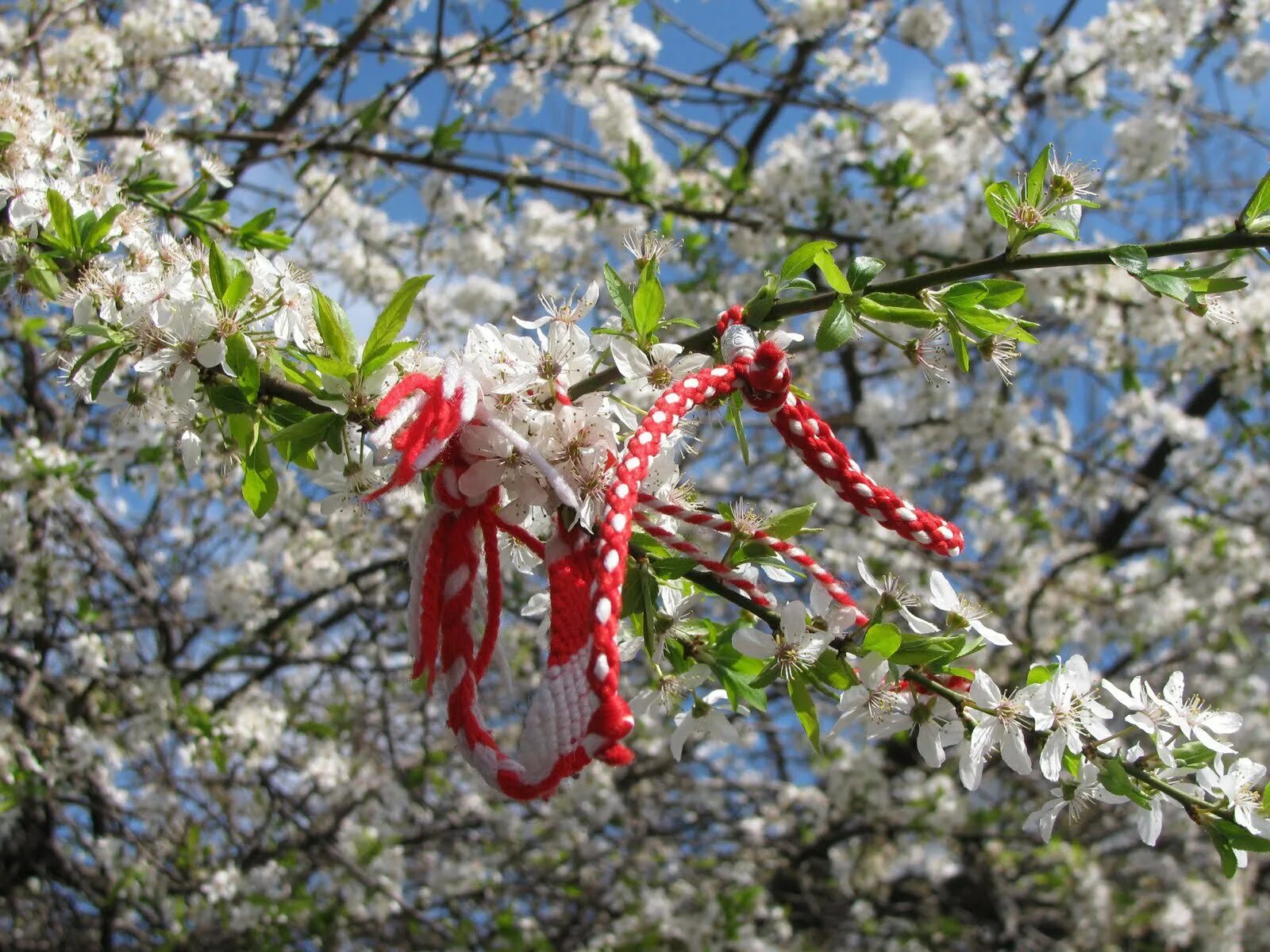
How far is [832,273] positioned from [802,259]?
0.04m

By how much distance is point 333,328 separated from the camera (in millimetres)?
1105

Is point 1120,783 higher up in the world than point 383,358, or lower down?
lower down

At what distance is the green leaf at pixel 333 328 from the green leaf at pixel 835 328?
55 cm

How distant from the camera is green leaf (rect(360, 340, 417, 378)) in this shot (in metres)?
1.10

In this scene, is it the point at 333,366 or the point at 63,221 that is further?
the point at 63,221

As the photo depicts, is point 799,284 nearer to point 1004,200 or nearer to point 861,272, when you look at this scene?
point 861,272

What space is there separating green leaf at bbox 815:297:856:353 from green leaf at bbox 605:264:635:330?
0.73 feet

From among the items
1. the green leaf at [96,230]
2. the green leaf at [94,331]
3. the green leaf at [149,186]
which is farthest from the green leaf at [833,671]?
the green leaf at [149,186]

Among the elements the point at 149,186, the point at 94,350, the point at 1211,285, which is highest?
the point at 149,186

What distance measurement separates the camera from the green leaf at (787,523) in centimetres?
115

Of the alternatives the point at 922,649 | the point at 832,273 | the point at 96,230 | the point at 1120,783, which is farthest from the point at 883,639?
the point at 96,230

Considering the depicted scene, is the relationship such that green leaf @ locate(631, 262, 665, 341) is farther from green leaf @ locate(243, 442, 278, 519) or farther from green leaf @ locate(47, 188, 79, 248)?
green leaf @ locate(47, 188, 79, 248)

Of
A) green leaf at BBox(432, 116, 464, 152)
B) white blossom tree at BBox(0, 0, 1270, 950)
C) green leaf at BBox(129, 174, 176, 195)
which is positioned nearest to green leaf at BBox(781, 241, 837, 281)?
white blossom tree at BBox(0, 0, 1270, 950)

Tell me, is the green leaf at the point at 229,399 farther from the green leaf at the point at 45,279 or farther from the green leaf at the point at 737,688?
the green leaf at the point at 737,688
